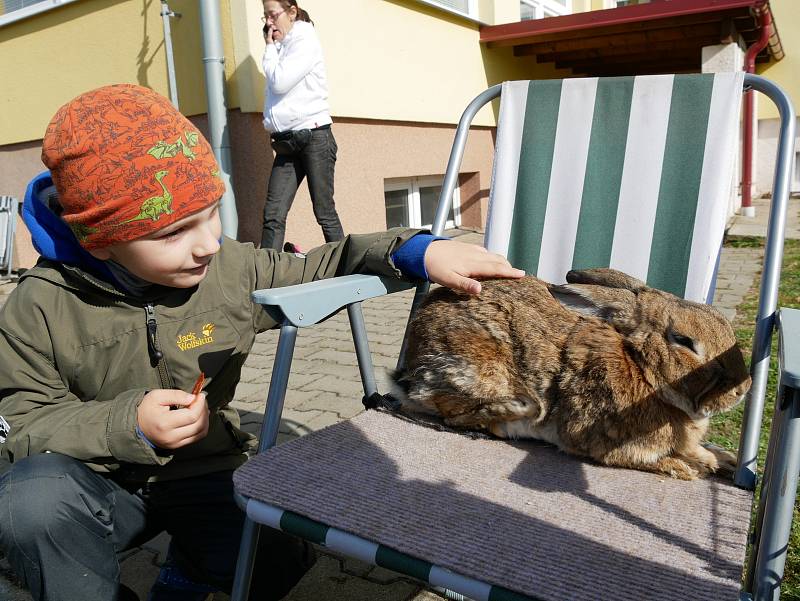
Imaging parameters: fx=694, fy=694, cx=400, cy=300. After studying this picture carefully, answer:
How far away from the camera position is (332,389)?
345cm

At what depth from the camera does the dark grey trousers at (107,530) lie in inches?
56.4

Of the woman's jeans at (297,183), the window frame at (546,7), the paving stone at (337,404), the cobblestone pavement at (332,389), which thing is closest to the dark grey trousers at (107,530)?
the cobblestone pavement at (332,389)

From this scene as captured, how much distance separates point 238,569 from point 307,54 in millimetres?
3951

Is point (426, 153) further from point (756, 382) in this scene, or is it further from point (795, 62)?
point (795, 62)

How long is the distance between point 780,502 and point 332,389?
96.6 inches

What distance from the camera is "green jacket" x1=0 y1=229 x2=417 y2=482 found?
154cm

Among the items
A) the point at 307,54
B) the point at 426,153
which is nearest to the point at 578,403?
the point at 307,54

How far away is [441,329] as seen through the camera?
74.8 inches

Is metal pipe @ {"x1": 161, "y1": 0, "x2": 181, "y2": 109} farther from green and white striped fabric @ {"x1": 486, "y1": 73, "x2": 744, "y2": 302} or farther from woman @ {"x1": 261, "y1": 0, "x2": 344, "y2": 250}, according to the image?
green and white striped fabric @ {"x1": 486, "y1": 73, "x2": 744, "y2": 302}

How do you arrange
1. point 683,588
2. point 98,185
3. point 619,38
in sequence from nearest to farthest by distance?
point 683,588, point 98,185, point 619,38

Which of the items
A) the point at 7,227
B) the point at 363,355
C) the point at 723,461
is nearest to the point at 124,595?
the point at 363,355

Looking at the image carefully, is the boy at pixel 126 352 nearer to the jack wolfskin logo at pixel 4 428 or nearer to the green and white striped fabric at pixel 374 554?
the jack wolfskin logo at pixel 4 428

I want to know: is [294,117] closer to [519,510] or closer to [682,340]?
[682,340]

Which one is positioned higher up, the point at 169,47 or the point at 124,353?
the point at 169,47
